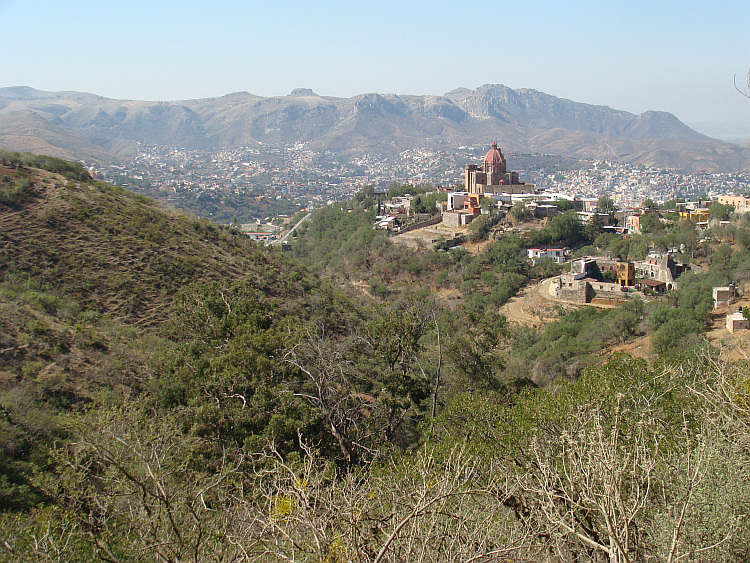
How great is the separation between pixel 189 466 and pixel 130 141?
152080 millimetres

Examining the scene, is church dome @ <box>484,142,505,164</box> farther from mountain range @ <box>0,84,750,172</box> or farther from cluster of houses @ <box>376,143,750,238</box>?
mountain range @ <box>0,84,750,172</box>

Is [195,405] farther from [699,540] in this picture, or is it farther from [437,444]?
[699,540]

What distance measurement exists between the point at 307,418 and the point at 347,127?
540ft

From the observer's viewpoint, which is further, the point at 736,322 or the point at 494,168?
the point at 494,168

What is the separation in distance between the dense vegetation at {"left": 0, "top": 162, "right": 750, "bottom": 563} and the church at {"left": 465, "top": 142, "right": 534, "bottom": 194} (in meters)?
18.0

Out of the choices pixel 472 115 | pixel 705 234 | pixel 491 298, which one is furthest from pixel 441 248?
pixel 472 115

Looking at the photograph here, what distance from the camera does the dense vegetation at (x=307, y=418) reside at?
3943 millimetres

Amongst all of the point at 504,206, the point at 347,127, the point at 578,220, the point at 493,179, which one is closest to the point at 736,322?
the point at 578,220

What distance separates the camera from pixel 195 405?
7.48m

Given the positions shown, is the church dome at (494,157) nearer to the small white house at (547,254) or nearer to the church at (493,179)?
the church at (493,179)

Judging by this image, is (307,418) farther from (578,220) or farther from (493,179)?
(493,179)

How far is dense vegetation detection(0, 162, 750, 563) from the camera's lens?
12.9ft

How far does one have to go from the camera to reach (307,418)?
283 inches

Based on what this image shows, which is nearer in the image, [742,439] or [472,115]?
[742,439]
